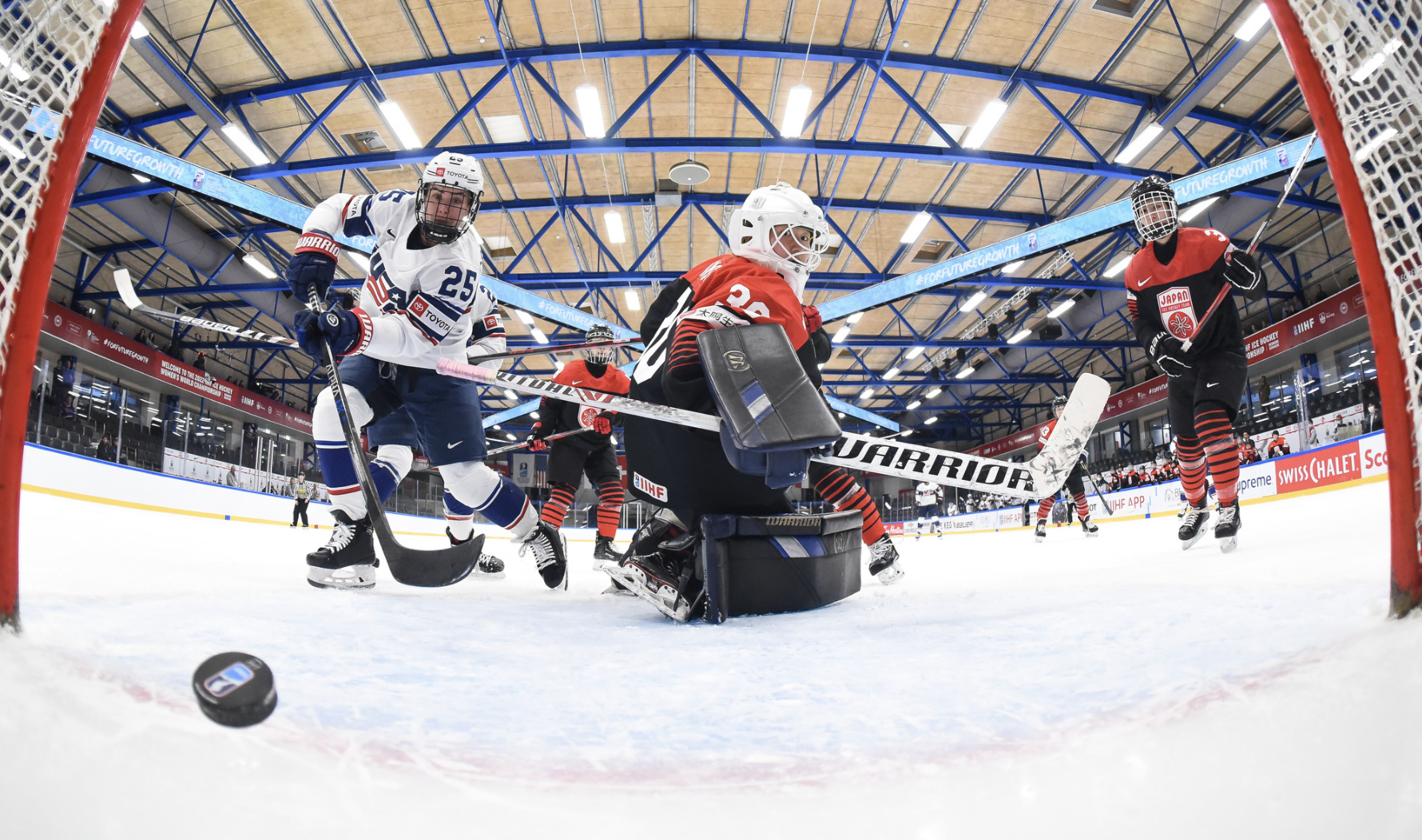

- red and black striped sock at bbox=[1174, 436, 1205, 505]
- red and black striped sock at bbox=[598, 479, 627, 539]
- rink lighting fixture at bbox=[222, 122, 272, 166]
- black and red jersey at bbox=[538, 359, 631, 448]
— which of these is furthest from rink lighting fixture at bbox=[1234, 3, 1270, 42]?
rink lighting fixture at bbox=[222, 122, 272, 166]

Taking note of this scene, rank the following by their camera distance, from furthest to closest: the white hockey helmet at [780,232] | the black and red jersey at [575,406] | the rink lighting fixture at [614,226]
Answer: the rink lighting fixture at [614,226] < the black and red jersey at [575,406] < the white hockey helmet at [780,232]

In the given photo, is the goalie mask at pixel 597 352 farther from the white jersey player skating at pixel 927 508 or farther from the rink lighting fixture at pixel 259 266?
the rink lighting fixture at pixel 259 266

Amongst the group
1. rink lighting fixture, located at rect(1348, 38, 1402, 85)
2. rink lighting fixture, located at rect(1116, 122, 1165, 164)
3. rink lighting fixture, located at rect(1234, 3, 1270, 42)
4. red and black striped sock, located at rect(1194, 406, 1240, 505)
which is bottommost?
red and black striped sock, located at rect(1194, 406, 1240, 505)

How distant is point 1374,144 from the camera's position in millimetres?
892

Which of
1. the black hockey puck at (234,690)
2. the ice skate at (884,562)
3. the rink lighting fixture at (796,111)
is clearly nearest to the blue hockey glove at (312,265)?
the black hockey puck at (234,690)

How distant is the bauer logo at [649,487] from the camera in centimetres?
197

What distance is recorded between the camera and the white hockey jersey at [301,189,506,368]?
8.35 feet

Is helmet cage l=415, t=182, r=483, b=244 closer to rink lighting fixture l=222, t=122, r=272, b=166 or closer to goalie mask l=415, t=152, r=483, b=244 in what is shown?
goalie mask l=415, t=152, r=483, b=244

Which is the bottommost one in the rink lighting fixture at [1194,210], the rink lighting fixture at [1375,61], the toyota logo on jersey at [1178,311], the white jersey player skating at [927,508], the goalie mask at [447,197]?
the white jersey player skating at [927,508]

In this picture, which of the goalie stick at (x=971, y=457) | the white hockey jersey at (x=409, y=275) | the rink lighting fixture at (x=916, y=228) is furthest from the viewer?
the rink lighting fixture at (x=916, y=228)

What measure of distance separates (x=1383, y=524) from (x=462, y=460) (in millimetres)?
3065

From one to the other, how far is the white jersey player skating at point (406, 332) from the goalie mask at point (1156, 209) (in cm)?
274

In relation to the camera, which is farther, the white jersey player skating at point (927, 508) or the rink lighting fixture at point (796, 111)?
the white jersey player skating at point (927, 508)

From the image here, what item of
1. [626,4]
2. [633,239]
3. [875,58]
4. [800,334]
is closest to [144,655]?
[800,334]
